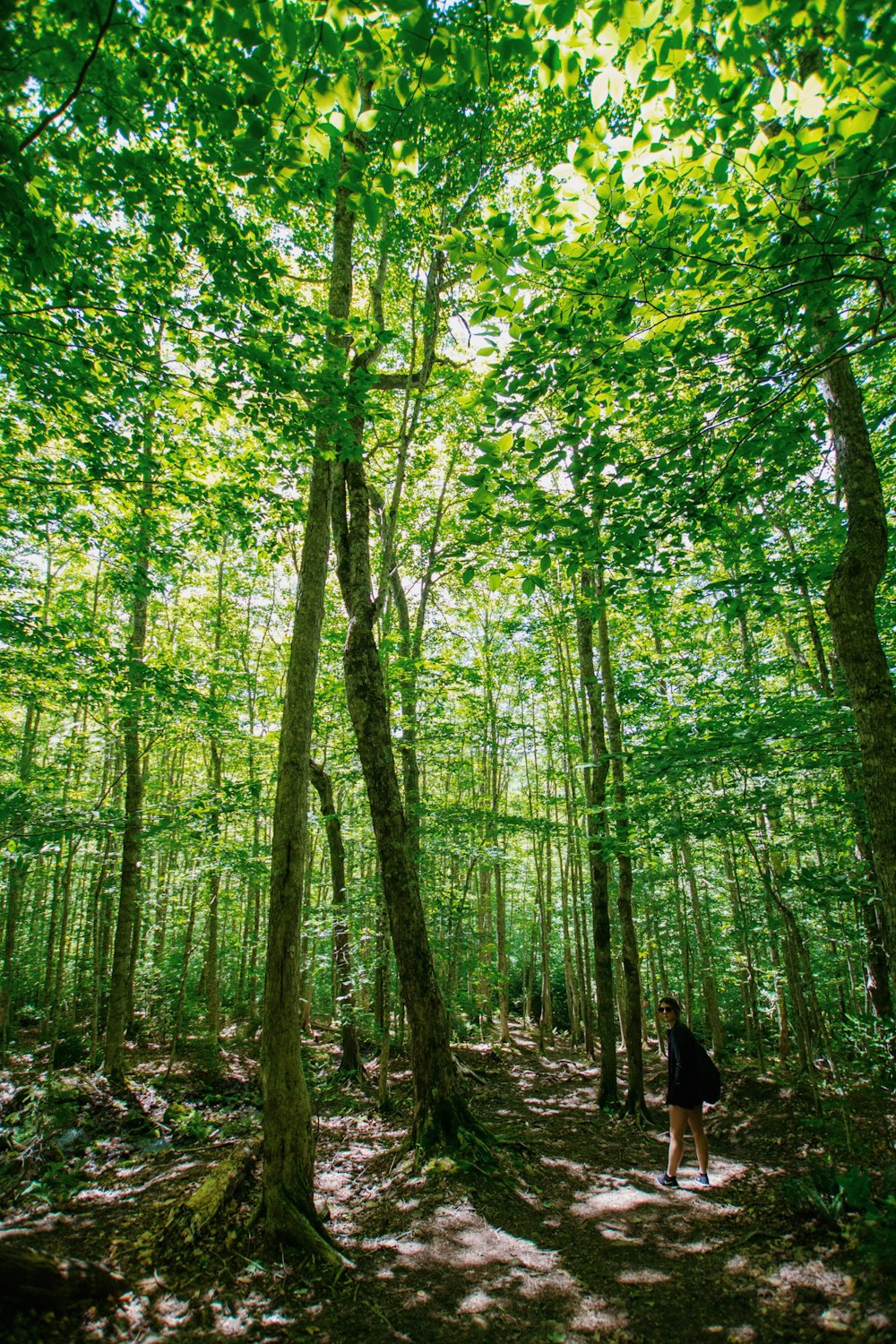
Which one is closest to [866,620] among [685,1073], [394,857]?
[685,1073]

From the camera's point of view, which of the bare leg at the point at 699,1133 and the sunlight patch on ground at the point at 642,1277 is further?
the bare leg at the point at 699,1133

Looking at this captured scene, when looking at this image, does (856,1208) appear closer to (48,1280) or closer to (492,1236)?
(492,1236)

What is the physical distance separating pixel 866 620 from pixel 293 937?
494cm

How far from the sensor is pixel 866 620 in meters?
3.91

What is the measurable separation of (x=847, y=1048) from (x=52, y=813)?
8.86 m

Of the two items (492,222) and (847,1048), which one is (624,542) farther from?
(847,1048)

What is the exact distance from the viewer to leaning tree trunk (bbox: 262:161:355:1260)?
4379mm

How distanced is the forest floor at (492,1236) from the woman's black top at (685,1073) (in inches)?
29.7

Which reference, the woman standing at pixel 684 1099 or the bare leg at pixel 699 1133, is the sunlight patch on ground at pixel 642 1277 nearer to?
the woman standing at pixel 684 1099

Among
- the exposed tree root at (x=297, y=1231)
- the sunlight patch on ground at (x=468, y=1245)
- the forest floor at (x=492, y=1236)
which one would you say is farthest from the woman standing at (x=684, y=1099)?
the exposed tree root at (x=297, y=1231)

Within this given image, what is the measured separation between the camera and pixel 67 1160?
7.34m

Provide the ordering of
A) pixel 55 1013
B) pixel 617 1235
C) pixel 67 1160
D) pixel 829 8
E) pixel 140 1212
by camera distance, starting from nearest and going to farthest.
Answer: pixel 829 8, pixel 617 1235, pixel 140 1212, pixel 67 1160, pixel 55 1013

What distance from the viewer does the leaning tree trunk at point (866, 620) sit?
365 cm

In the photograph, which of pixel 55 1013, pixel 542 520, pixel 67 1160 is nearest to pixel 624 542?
pixel 542 520
